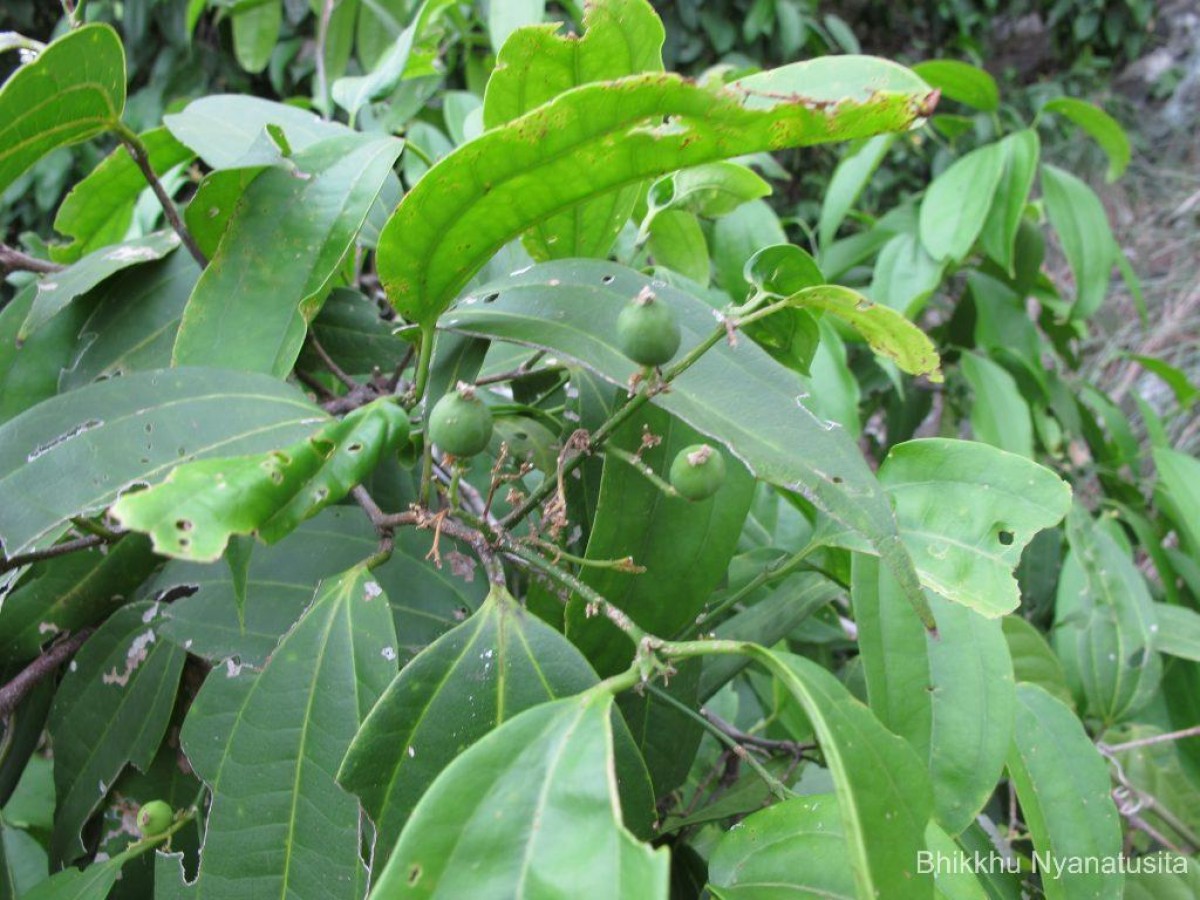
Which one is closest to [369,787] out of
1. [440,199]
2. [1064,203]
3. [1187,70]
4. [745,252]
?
[440,199]

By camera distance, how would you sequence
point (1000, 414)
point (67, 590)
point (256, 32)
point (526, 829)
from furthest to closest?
point (256, 32) < point (1000, 414) < point (67, 590) < point (526, 829)

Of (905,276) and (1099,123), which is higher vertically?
(1099,123)

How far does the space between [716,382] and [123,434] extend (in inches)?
11.3

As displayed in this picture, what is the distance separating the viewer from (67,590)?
54cm

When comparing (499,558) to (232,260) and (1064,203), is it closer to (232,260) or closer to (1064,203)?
(232,260)

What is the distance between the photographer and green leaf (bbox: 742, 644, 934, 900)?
0.31 meters

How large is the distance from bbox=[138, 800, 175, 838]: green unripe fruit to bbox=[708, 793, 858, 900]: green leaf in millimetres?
315

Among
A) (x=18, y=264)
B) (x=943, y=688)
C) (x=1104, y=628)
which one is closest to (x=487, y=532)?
(x=943, y=688)

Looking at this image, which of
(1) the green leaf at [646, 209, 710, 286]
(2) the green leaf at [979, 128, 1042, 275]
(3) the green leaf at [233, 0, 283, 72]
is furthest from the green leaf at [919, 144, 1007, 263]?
(3) the green leaf at [233, 0, 283, 72]

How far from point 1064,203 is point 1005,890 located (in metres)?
1.13

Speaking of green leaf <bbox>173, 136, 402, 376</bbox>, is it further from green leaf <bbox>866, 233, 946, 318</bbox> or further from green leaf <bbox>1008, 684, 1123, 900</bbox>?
green leaf <bbox>866, 233, 946, 318</bbox>

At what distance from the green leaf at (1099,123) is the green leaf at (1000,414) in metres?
0.39

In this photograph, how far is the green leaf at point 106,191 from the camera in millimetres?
655

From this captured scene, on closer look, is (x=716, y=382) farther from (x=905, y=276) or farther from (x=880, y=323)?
(x=905, y=276)
